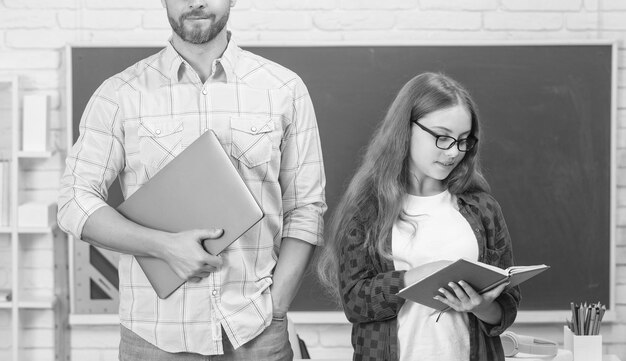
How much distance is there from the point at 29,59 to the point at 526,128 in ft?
5.80

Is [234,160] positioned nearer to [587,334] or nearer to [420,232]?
[420,232]

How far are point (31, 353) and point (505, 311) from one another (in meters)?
2.00

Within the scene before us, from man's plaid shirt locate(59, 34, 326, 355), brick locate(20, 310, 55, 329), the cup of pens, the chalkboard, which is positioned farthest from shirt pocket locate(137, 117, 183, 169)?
brick locate(20, 310, 55, 329)

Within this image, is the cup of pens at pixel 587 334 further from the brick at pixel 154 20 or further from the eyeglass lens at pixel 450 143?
the brick at pixel 154 20

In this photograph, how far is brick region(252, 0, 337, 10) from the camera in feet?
10.4

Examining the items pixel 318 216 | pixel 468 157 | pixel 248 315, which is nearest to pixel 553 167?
pixel 468 157

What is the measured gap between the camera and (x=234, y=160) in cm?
178

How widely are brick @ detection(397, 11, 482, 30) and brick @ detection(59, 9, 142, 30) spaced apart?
938 millimetres

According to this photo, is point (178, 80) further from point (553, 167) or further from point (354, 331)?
point (553, 167)

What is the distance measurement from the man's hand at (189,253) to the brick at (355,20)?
168 cm

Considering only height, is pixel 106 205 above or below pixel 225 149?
below

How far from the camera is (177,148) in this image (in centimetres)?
177

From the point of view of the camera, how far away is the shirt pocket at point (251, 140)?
1760 mm

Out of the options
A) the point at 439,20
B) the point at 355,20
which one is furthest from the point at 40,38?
the point at 439,20
